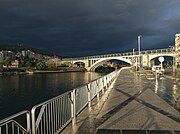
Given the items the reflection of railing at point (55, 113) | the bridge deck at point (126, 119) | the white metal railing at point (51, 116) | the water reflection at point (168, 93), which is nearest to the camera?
the white metal railing at point (51, 116)

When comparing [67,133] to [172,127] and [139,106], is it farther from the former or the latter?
[139,106]

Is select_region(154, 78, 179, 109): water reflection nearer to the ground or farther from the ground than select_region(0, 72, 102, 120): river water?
farther from the ground

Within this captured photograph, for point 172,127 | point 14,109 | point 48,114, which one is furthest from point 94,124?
point 14,109

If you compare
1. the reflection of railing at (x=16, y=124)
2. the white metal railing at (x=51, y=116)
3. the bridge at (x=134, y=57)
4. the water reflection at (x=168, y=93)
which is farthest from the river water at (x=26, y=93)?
the bridge at (x=134, y=57)

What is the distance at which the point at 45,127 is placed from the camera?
7.96 m

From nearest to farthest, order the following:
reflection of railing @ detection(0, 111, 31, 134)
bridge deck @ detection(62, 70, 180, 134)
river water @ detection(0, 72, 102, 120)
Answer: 1. reflection of railing @ detection(0, 111, 31, 134)
2. bridge deck @ detection(62, 70, 180, 134)
3. river water @ detection(0, 72, 102, 120)

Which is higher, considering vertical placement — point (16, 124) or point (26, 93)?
point (16, 124)

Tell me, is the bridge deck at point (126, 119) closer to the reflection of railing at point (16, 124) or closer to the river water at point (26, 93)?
the reflection of railing at point (16, 124)

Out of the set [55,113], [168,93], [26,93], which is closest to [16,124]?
[55,113]

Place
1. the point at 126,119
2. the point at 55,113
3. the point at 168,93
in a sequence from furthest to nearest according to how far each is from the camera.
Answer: the point at 168,93 < the point at 126,119 < the point at 55,113

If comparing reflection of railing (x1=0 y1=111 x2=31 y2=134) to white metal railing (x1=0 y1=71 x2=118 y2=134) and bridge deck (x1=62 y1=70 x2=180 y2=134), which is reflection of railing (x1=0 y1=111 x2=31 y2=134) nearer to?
white metal railing (x1=0 y1=71 x2=118 y2=134)

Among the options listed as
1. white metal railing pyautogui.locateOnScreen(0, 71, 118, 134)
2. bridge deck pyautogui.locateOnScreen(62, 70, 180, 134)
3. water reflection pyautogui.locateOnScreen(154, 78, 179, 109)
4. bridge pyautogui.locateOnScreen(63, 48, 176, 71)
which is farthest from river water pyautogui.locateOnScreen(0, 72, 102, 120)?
bridge pyautogui.locateOnScreen(63, 48, 176, 71)

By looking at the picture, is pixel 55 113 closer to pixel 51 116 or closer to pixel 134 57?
pixel 51 116

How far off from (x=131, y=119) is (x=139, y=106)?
3.11 meters
